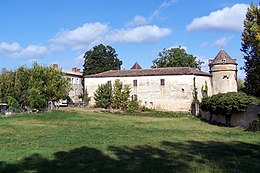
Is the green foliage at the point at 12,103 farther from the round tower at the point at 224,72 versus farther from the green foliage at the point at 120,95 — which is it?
the round tower at the point at 224,72

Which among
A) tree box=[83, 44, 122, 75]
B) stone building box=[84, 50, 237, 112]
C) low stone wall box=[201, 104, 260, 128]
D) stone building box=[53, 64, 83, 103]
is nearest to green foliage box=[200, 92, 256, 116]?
low stone wall box=[201, 104, 260, 128]

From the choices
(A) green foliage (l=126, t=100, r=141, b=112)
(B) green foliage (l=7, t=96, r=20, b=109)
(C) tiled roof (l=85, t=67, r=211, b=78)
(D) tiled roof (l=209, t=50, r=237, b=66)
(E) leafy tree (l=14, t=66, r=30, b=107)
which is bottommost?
(A) green foliage (l=126, t=100, r=141, b=112)

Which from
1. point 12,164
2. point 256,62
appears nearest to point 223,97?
point 256,62

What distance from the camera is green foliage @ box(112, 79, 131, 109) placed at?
5206 cm

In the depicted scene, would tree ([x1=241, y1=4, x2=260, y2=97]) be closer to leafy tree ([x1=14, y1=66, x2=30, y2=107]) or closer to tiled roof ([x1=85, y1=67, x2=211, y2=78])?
tiled roof ([x1=85, y1=67, x2=211, y2=78])

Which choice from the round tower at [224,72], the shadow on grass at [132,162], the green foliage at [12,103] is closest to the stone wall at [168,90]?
the round tower at [224,72]

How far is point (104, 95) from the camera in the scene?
5281cm

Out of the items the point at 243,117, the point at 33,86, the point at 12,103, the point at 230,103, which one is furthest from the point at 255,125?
the point at 12,103

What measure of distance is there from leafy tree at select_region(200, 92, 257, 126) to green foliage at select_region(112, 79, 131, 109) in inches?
745

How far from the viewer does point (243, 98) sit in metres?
29.4

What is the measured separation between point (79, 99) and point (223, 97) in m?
39.4

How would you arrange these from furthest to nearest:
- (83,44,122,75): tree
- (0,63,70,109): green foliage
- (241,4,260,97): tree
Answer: (83,44,122,75): tree, (0,63,70,109): green foliage, (241,4,260,97): tree

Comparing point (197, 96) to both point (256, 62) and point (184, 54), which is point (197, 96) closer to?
point (256, 62)

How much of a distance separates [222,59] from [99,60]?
1294 inches
